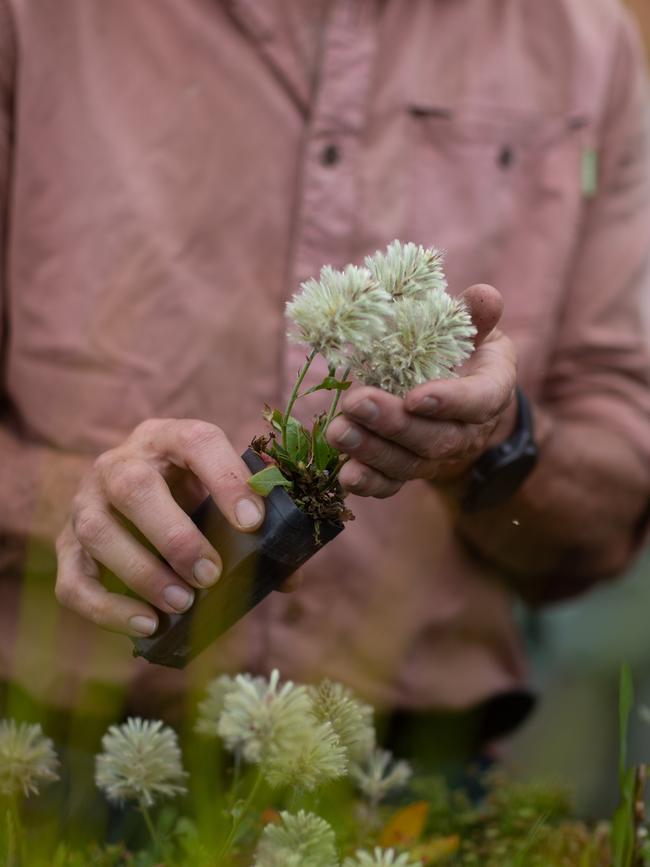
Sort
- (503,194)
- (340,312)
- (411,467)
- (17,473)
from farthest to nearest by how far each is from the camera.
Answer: (503,194), (17,473), (411,467), (340,312)

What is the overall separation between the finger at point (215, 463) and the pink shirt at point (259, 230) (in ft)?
2.38

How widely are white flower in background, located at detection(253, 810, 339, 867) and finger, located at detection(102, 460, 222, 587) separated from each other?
0.61 ft

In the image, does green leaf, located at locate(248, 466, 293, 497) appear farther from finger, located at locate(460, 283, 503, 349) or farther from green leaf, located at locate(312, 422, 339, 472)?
finger, located at locate(460, 283, 503, 349)

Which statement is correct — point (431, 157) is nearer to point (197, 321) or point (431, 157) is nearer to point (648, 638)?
point (197, 321)

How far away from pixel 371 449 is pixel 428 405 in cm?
5

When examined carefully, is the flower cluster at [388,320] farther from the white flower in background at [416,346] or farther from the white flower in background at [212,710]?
the white flower in background at [212,710]

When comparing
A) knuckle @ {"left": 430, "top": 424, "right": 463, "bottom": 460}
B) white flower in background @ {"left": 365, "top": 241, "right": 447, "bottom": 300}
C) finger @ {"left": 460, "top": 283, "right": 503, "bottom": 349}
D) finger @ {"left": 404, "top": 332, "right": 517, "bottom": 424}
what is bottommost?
knuckle @ {"left": 430, "top": 424, "right": 463, "bottom": 460}

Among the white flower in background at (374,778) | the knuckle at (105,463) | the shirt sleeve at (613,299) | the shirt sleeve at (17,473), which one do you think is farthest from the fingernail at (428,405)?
the shirt sleeve at (613,299)

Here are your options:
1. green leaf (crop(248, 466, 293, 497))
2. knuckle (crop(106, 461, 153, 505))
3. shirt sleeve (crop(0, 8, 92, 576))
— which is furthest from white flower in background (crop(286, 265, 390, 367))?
shirt sleeve (crop(0, 8, 92, 576))

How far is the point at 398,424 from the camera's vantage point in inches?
29.6

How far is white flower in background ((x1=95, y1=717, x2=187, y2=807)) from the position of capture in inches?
34.1

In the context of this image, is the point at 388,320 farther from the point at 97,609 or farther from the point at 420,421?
the point at 97,609

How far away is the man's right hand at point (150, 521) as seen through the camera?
31.7 inches

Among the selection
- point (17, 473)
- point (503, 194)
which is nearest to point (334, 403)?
point (17, 473)
